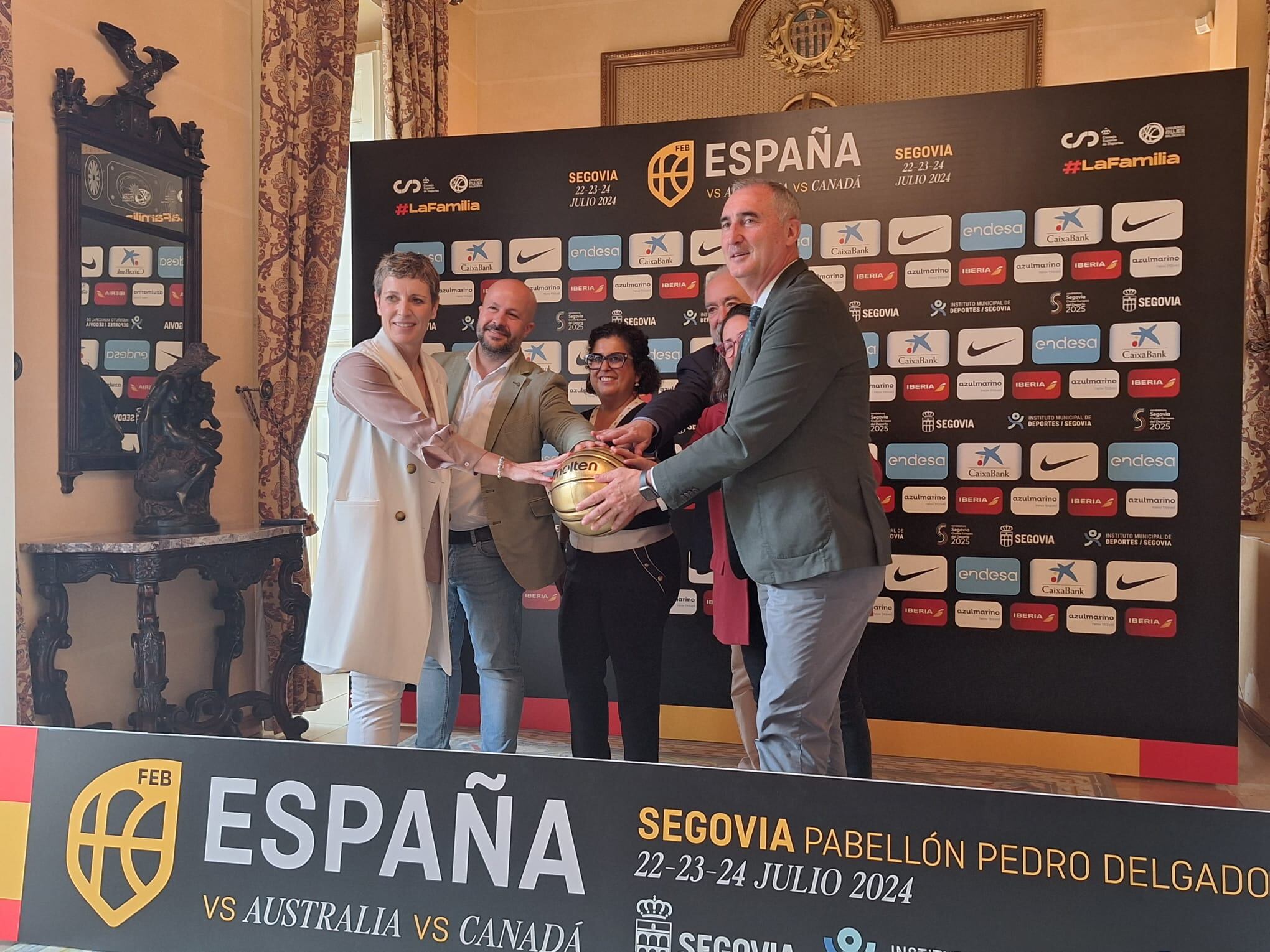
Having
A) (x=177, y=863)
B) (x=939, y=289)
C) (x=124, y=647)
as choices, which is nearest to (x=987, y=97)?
(x=939, y=289)

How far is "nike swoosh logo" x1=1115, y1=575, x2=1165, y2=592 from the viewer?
3.69 m

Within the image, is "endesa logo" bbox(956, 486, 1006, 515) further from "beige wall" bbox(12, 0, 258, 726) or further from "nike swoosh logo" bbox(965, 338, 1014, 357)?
"beige wall" bbox(12, 0, 258, 726)

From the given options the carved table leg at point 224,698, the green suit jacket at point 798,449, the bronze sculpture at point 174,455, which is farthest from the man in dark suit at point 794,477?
the carved table leg at point 224,698

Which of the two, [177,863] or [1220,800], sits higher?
[177,863]

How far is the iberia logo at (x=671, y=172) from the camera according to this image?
4082mm

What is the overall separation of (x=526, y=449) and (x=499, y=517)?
231mm

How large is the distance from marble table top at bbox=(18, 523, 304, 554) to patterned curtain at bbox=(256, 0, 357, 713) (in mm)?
507

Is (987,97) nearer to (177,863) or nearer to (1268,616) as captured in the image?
(1268,616)

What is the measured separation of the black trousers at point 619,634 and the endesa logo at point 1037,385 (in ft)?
5.99

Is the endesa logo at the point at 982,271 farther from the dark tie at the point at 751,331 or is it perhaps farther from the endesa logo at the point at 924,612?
the dark tie at the point at 751,331

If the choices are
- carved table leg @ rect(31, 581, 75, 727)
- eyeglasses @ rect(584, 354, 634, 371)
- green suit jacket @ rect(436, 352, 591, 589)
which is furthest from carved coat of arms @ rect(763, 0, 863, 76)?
carved table leg @ rect(31, 581, 75, 727)

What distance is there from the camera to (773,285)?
2357 mm

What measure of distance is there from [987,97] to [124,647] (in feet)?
13.3

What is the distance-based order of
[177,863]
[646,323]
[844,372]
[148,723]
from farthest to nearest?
[646,323]
[148,723]
[844,372]
[177,863]
